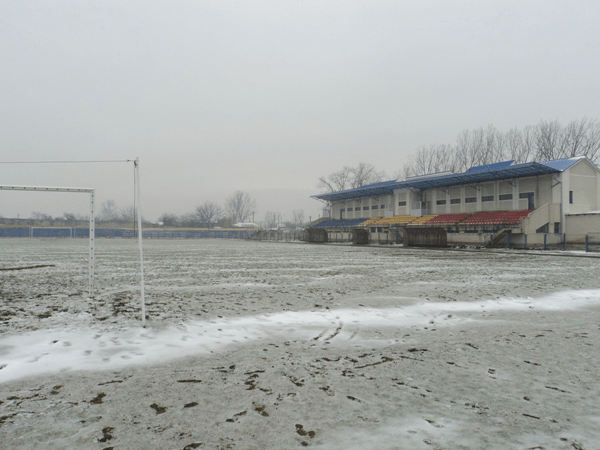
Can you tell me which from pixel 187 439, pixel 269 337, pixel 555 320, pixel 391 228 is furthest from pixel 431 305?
pixel 391 228

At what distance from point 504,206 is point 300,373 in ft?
137

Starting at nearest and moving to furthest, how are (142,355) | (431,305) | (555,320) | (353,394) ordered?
(353,394) → (142,355) → (555,320) → (431,305)

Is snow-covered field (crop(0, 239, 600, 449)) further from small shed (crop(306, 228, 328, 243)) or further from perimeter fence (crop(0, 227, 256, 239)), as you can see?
perimeter fence (crop(0, 227, 256, 239))

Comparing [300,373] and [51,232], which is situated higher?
[51,232]

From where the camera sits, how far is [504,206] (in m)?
39.7

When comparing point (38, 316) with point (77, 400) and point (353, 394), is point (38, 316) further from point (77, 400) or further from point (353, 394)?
point (353, 394)

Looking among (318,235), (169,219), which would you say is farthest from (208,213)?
(318,235)

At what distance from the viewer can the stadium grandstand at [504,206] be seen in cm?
3316

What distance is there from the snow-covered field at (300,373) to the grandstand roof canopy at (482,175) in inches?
1240

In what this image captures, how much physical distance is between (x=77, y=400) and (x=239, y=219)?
12990 cm

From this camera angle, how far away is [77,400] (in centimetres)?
329

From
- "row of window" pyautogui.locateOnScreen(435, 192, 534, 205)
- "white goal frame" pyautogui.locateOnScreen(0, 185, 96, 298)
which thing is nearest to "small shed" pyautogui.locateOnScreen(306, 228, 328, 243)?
"row of window" pyautogui.locateOnScreen(435, 192, 534, 205)

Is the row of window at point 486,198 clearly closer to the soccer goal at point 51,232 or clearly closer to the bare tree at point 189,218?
the soccer goal at point 51,232

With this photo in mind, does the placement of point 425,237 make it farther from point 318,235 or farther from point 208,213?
point 208,213
